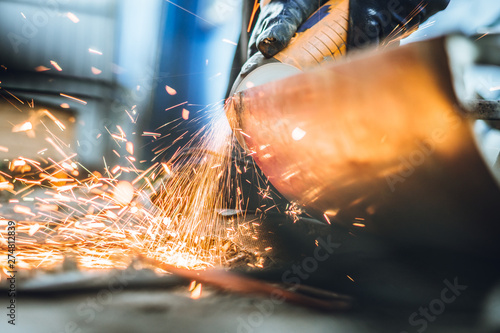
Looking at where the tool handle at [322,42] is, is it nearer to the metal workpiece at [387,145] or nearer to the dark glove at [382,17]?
the dark glove at [382,17]

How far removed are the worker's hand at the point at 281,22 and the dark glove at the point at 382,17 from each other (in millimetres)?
183

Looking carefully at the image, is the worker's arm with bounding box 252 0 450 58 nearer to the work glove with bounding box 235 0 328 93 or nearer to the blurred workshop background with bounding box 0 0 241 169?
the work glove with bounding box 235 0 328 93

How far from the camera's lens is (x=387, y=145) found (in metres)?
0.90

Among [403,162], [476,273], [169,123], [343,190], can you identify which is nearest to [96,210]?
[169,123]

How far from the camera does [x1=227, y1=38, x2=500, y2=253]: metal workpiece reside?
798mm

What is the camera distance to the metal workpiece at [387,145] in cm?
80

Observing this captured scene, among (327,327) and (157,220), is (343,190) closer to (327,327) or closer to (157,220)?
(327,327)

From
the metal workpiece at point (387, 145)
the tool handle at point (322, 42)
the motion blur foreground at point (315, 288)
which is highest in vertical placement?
the tool handle at point (322, 42)

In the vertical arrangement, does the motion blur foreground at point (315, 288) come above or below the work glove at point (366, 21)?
below

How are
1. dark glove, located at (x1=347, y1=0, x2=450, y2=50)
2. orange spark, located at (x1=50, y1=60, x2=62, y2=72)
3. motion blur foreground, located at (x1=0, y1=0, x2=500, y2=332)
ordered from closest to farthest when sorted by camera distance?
1. motion blur foreground, located at (x1=0, y1=0, x2=500, y2=332)
2. dark glove, located at (x1=347, y1=0, x2=450, y2=50)
3. orange spark, located at (x1=50, y1=60, x2=62, y2=72)

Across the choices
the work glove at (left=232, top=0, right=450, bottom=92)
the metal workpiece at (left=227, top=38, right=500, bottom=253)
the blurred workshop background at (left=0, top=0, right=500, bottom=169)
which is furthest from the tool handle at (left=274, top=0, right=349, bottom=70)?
the blurred workshop background at (left=0, top=0, right=500, bottom=169)

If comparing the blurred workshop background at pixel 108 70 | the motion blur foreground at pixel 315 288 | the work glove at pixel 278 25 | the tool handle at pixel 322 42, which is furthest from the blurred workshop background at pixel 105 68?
the motion blur foreground at pixel 315 288

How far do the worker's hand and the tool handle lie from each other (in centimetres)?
4

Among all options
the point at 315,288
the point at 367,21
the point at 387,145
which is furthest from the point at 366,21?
the point at 315,288
